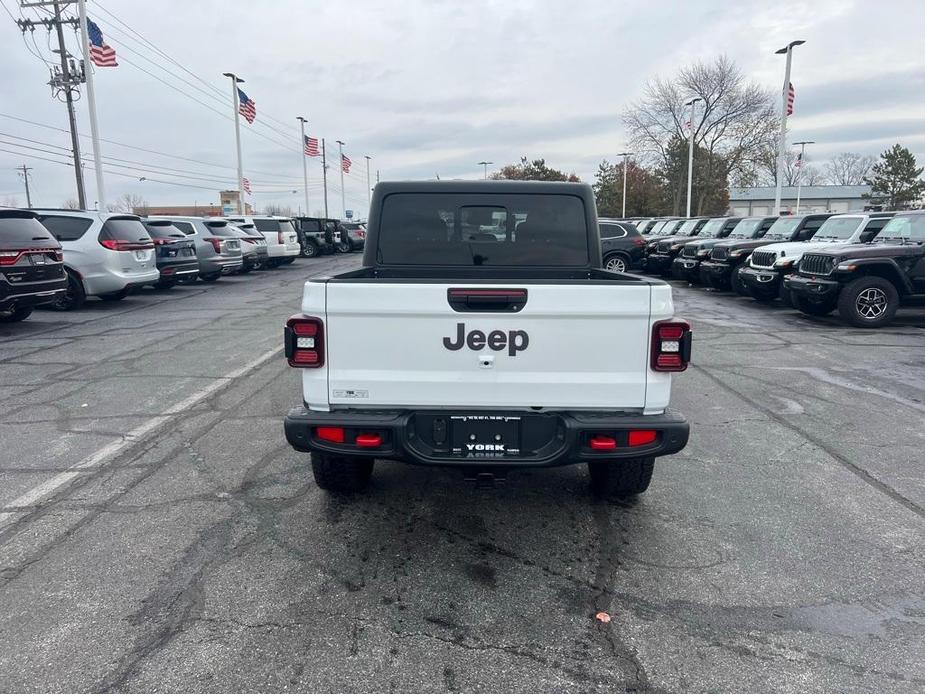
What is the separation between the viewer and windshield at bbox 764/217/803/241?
16094 millimetres

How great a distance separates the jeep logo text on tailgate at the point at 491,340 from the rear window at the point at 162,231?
1514 centimetres

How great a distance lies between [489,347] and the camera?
141 inches

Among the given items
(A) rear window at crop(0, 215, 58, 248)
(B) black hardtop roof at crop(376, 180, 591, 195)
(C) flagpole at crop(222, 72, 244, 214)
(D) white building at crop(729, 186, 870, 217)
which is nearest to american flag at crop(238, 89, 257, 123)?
(C) flagpole at crop(222, 72, 244, 214)

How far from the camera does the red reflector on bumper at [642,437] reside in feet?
11.9

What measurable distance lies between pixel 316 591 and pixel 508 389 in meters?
1.38

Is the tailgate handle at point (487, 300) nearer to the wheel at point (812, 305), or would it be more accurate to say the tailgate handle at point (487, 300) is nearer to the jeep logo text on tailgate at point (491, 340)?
the jeep logo text on tailgate at point (491, 340)

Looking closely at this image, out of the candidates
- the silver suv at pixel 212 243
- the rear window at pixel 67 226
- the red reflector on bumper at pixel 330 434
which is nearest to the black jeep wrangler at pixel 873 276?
the red reflector on bumper at pixel 330 434

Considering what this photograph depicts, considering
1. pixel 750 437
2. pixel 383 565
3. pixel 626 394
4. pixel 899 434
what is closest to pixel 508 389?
pixel 626 394

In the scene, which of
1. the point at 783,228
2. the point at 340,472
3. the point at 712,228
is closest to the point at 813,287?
the point at 783,228

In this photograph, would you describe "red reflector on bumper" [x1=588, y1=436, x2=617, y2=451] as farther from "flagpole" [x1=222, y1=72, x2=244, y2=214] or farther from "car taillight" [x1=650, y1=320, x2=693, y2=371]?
"flagpole" [x1=222, y1=72, x2=244, y2=214]

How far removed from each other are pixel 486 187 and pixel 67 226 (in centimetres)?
1153

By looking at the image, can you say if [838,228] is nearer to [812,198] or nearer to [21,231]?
[21,231]

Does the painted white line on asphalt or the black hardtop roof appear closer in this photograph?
the painted white line on asphalt

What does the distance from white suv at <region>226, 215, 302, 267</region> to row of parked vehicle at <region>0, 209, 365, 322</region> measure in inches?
160
